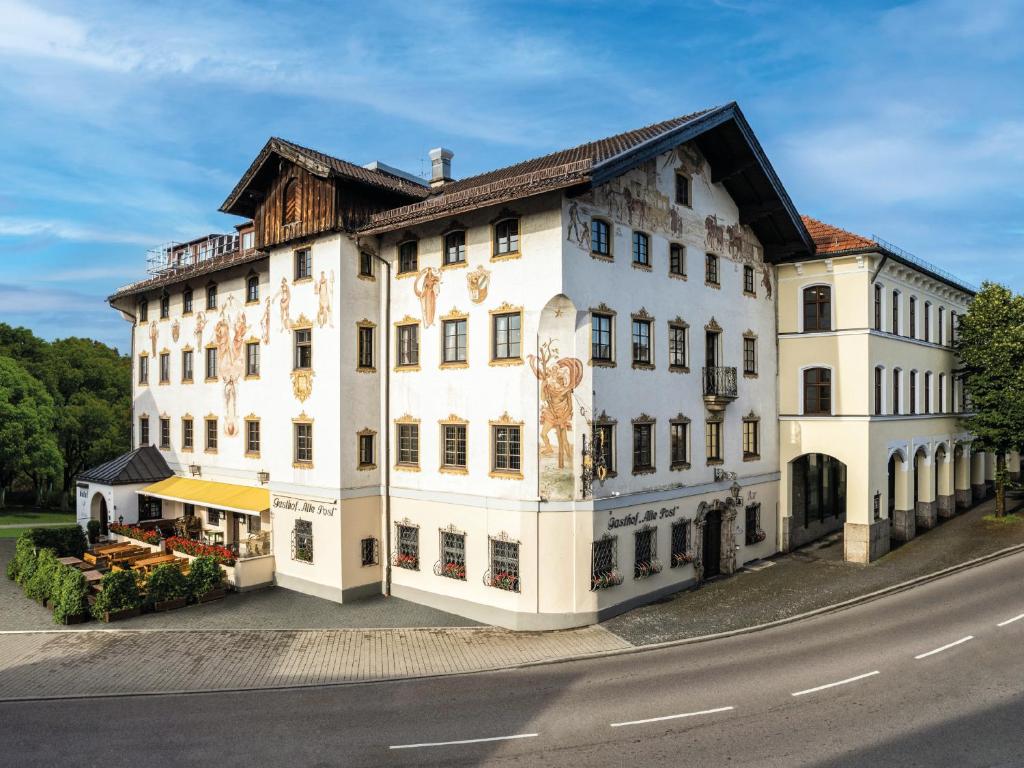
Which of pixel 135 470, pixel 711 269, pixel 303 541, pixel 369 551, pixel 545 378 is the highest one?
pixel 711 269

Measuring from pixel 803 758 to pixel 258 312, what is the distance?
86.7ft

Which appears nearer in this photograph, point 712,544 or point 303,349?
point 303,349

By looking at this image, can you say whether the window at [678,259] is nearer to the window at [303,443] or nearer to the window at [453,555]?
the window at [453,555]

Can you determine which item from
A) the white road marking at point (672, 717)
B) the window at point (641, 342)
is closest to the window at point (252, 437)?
the window at point (641, 342)

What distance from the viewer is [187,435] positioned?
35.2m

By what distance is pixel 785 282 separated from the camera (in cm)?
3095

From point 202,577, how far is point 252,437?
7866 mm

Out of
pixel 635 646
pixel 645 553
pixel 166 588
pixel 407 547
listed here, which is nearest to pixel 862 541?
pixel 645 553

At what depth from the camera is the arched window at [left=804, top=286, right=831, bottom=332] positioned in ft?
98.7

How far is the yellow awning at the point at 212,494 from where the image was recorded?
28750mm

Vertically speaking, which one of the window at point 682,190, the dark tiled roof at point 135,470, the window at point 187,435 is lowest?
the dark tiled roof at point 135,470

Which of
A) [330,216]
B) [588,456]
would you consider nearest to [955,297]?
[588,456]

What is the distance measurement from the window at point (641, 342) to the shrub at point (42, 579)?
21.2m

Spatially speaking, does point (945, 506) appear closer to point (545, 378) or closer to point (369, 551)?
point (545, 378)
